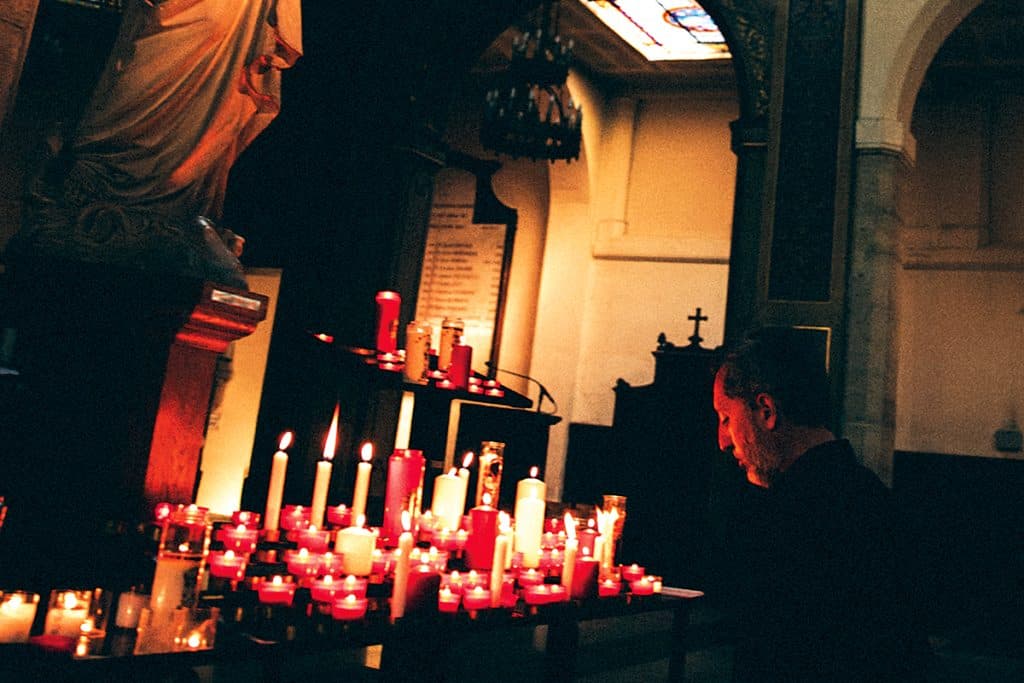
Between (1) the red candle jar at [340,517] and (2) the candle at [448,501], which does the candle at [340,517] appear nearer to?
(1) the red candle jar at [340,517]

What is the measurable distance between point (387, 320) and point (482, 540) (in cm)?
393

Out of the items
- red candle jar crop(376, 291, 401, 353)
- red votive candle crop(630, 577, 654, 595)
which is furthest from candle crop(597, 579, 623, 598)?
red candle jar crop(376, 291, 401, 353)

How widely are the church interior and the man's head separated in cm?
7

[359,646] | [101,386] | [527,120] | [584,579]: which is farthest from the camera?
[527,120]

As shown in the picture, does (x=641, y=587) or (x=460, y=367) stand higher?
(x=460, y=367)

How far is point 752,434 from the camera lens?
6.16 ft

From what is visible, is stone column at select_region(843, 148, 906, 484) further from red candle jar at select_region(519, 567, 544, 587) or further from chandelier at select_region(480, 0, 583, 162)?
red candle jar at select_region(519, 567, 544, 587)

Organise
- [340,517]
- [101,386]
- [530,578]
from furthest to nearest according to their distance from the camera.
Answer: [340,517]
[101,386]
[530,578]

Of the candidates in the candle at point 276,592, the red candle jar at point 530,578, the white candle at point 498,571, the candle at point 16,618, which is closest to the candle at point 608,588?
the red candle jar at point 530,578

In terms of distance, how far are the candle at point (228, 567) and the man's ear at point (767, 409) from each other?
1422 millimetres

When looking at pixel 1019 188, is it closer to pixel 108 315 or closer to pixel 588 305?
pixel 588 305

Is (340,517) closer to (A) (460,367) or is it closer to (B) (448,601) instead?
(B) (448,601)

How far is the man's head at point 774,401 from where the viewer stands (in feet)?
5.97

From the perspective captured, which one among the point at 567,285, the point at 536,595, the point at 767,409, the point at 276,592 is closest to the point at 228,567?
the point at 276,592
